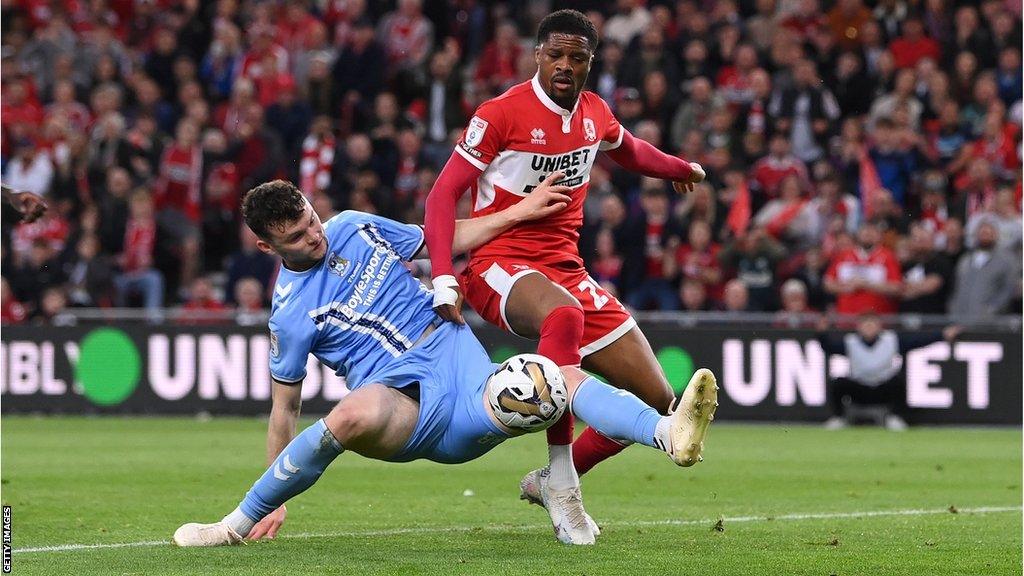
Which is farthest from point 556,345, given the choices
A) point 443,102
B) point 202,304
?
point 443,102

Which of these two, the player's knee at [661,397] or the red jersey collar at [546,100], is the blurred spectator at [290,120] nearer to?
the red jersey collar at [546,100]

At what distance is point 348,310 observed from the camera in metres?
7.27

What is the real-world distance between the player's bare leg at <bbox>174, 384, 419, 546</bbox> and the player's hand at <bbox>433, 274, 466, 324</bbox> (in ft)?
1.48

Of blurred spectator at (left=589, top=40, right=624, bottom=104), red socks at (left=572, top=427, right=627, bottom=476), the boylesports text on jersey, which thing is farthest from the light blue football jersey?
blurred spectator at (left=589, top=40, right=624, bottom=104)

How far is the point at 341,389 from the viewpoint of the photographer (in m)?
17.6

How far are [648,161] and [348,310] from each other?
1999 millimetres

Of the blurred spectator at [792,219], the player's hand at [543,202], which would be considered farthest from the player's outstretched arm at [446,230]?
the blurred spectator at [792,219]

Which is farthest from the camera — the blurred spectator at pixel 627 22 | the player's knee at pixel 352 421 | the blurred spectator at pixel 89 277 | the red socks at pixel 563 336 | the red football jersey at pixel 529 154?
the blurred spectator at pixel 627 22

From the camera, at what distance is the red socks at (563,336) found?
7.45 metres

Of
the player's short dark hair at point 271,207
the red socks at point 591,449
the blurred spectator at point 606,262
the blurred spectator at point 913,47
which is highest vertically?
the blurred spectator at point 913,47

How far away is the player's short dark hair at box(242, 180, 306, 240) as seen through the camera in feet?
23.0

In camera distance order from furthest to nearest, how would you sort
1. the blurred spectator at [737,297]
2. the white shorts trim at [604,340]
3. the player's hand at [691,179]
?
the blurred spectator at [737,297]
the player's hand at [691,179]
the white shorts trim at [604,340]

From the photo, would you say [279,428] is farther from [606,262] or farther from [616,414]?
[606,262]

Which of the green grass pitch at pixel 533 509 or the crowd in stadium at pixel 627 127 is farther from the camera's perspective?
the crowd in stadium at pixel 627 127
